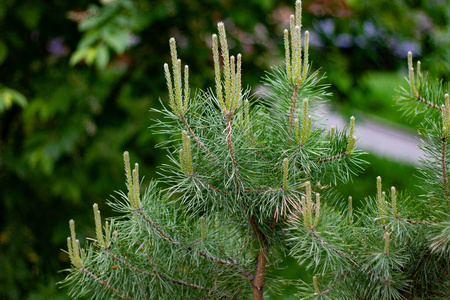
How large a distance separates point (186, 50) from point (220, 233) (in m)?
2.19

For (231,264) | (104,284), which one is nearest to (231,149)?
(231,264)

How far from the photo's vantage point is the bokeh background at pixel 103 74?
11.3 ft

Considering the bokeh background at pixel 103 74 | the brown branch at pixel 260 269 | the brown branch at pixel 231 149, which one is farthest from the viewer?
the bokeh background at pixel 103 74

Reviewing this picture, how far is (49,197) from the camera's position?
435 cm

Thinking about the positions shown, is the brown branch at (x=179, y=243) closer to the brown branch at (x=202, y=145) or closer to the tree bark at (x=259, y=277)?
the tree bark at (x=259, y=277)

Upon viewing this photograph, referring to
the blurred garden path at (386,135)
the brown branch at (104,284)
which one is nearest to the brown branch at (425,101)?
the brown branch at (104,284)

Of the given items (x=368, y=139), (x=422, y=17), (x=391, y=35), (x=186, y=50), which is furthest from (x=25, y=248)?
(x=368, y=139)

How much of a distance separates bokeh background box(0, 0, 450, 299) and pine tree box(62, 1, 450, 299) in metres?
1.72

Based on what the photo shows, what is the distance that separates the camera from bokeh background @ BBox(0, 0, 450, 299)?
3459 mm

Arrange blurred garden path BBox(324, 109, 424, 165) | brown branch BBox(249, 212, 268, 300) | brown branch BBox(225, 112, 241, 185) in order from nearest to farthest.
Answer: brown branch BBox(225, 112, 241, 185), brown branch BBox(249, 212, 268, 300), blurred garden path BBox(324, 109, 424, 165)

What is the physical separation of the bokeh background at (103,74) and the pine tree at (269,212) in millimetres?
1725

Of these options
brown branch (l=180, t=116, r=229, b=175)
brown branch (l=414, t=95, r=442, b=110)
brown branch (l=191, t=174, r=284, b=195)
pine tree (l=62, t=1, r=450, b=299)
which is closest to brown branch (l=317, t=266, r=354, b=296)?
pine tree (l=62, t=1, r=450, b=299)

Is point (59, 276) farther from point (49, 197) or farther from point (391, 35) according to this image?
point (391, 35)

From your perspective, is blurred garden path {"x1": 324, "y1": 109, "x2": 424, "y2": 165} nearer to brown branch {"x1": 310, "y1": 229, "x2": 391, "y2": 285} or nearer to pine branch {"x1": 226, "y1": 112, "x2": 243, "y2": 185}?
brown branch {"x1": 310, "y1": 229, "x2": 391, "y2": 285}
